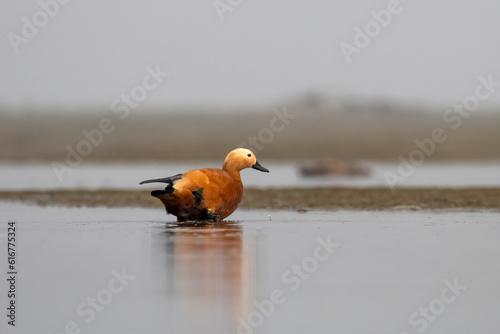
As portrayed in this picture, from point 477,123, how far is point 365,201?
5139 centimetres

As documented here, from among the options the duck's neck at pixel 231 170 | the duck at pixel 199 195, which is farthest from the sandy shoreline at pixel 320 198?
the duck at pixel 199 195

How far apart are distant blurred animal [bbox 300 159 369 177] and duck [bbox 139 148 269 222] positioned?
51.5 ft

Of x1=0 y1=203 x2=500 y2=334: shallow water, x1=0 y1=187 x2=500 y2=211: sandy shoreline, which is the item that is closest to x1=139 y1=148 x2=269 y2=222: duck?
x1=0 y1=203 x2=500 y2=334: shallow water

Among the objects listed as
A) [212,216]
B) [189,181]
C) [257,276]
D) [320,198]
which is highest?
[320,198]

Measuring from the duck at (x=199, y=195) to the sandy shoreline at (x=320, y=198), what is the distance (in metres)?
2.76

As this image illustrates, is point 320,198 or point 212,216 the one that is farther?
point 320,198

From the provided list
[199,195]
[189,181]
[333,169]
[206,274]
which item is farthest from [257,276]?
[333,169]

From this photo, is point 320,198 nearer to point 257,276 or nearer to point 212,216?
point 212,216

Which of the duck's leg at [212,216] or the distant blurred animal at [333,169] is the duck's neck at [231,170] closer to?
the duck's leg at [212,216]

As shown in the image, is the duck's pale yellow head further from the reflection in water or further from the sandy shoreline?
the sandy shoreline

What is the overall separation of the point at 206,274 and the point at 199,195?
184 inches

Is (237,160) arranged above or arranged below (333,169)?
below

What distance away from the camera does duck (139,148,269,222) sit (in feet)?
47.0

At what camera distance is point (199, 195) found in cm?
1438
